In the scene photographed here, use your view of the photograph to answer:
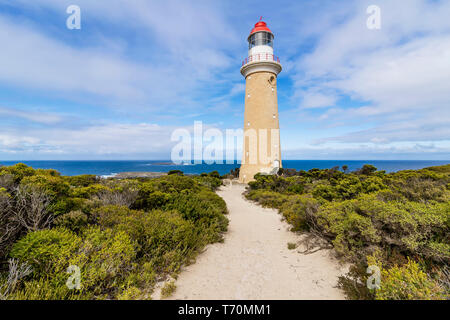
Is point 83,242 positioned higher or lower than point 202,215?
higher

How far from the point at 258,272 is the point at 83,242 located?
378 cm

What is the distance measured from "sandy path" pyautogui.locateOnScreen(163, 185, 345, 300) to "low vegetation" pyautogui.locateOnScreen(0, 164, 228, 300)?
0.38 m

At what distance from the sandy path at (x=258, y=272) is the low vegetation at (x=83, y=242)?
0.38 metres

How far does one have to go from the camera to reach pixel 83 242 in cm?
358

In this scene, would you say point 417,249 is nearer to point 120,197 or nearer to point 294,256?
point 294,256

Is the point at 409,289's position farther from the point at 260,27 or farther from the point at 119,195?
the point at 260,27

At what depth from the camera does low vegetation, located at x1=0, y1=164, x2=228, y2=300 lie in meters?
2.88

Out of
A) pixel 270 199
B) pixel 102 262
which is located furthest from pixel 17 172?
pixel 270 199

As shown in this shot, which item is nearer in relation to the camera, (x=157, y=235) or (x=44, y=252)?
(x=44, y=252)

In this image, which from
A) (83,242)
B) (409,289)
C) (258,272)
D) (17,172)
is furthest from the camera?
(17,172)
